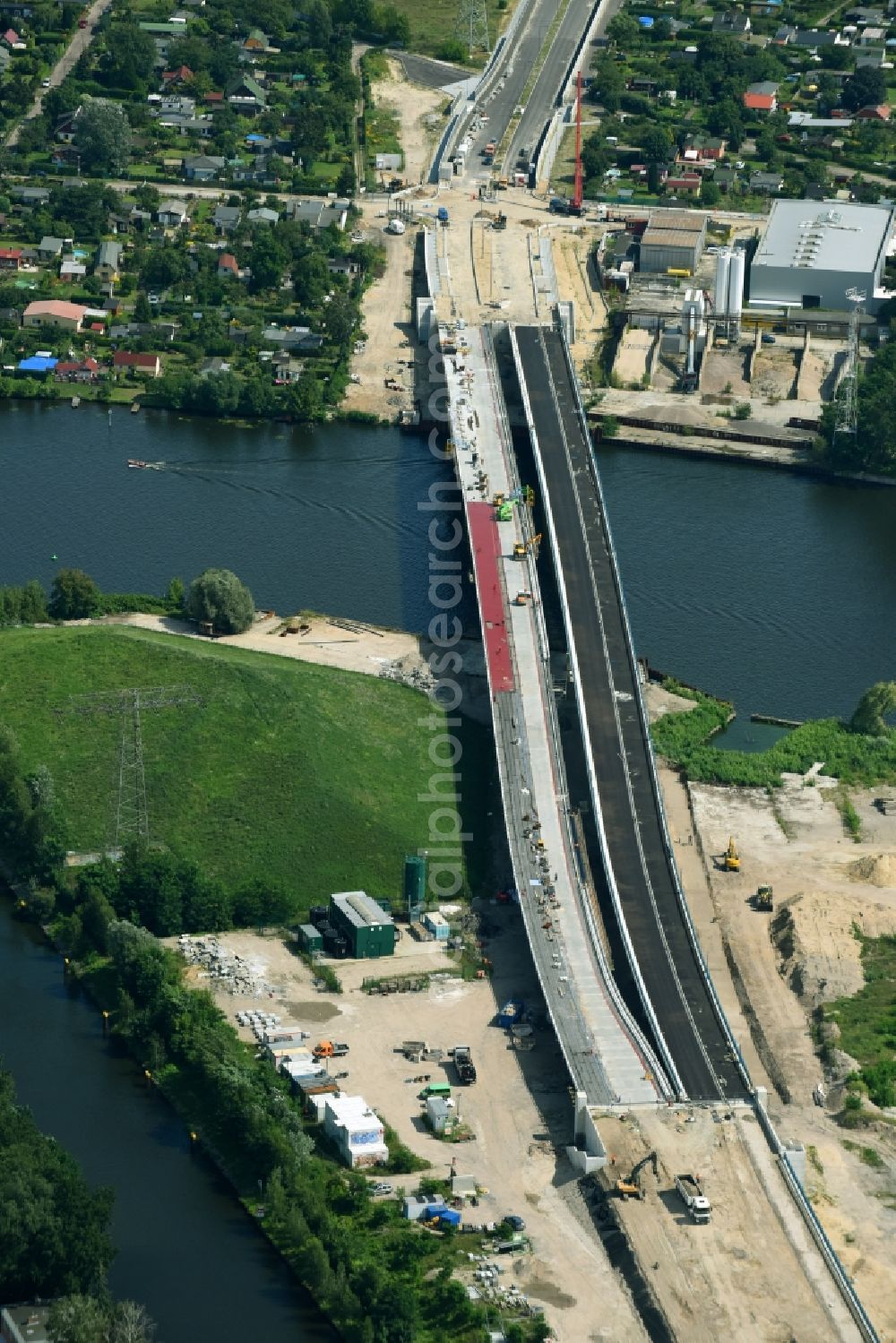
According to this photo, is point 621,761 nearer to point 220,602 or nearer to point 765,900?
point 765,900

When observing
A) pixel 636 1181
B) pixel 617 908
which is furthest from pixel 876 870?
pixel 636 1181

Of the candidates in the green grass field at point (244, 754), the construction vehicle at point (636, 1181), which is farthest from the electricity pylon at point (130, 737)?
the construction vehicle at point (636, 1181)

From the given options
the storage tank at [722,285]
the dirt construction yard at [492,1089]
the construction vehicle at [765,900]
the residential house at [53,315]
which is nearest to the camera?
the dirt construction yard at [492,1089]

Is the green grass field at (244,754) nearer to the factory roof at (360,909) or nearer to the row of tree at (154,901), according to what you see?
the factory roof at (360,909)

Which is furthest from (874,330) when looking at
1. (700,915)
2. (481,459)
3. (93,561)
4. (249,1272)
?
(249,1272)

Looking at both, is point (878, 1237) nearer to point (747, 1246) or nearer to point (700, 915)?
point (747, 1246)

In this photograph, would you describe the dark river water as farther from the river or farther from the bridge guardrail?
the bridge guardrail
